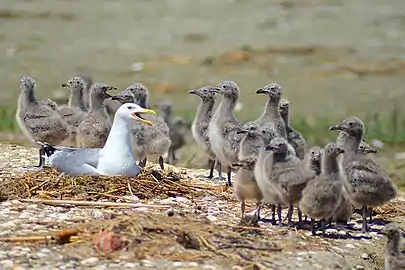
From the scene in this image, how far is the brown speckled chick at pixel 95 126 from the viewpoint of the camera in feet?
33.4

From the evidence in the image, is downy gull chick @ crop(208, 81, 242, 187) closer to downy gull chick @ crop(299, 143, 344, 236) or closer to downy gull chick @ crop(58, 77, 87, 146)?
downy gull chick @ crop(58, 77, 87, 146)

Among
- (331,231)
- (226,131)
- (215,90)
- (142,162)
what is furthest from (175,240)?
(215,90)

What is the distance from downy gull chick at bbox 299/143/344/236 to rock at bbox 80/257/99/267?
1.79 meters

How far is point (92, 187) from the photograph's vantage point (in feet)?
28.6

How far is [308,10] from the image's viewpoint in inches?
1058

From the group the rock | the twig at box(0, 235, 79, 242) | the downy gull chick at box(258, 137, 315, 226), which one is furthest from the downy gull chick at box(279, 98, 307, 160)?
the rock

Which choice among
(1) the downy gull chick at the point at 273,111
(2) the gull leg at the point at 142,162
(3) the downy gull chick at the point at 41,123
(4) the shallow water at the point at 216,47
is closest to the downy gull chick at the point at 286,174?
(1) the downy gull chick at the point at 273,111

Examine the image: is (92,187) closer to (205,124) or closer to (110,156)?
(110,156)

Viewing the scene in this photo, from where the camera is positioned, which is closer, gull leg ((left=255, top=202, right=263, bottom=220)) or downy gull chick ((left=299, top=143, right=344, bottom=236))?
downy gull chick ((left=299, top=143, right=344, bottom=236))

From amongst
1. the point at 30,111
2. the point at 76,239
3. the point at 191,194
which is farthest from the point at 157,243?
the point at 30,111

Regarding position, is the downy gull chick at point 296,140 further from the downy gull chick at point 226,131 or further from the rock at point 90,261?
the rock at point 90,261

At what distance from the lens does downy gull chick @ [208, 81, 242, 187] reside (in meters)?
9.77

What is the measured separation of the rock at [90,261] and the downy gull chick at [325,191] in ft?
5.88

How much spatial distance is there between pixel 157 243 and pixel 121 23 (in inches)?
726
